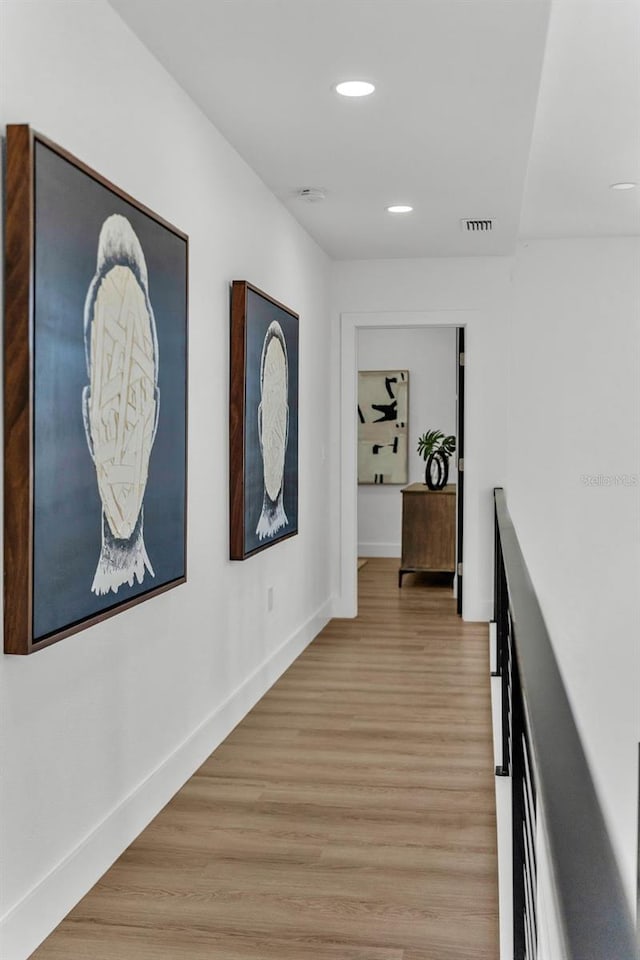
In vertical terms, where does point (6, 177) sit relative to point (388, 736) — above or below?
above

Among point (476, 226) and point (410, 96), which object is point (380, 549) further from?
point (410, 96)

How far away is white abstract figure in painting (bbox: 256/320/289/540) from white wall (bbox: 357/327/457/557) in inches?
200

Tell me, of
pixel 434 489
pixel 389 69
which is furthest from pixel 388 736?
pixel 434 489

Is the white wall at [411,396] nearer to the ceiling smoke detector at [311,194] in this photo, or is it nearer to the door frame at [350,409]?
the door frame at [350,409]

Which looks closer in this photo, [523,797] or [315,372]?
[523,797]

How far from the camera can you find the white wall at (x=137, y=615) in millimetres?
2277

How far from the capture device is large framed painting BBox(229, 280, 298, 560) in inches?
160

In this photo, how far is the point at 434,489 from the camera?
323 inches

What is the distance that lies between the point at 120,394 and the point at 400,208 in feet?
9.71

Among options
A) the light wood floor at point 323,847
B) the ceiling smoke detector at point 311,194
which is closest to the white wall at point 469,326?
the ceiling smoke detector at point 311,194

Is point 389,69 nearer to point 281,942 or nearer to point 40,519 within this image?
point 40,519

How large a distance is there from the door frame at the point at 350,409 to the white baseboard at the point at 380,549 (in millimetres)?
3239

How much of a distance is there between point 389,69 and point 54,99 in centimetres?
132

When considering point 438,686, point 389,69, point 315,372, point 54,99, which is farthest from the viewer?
A: point 315,372
